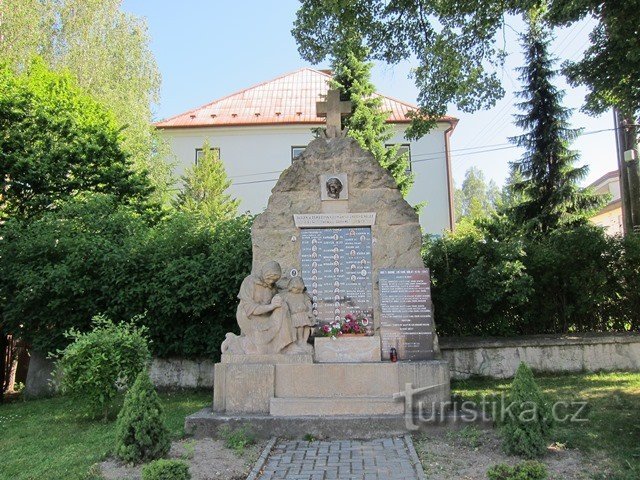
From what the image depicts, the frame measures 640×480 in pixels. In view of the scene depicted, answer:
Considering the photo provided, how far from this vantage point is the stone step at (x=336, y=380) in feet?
22.5

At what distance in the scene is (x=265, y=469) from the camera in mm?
5234

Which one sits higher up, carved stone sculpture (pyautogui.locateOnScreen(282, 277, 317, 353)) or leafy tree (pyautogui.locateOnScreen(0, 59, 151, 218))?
leafy tree (pyautogui.locateOnScreen(0, 59, 151, 218))

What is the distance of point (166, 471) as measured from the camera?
4367 mm

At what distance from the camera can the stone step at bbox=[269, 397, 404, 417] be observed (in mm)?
6715

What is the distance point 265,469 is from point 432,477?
1.65 metres

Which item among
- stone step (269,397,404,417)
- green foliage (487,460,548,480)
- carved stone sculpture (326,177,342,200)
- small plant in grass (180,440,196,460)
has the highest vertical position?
carved stone sculpture (326,177,342,200)

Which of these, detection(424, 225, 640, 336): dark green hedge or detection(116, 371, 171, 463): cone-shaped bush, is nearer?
detection(116, 371, 171, 463): cone-shaped bush

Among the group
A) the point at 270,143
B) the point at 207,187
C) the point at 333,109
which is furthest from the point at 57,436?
the point at 270,143

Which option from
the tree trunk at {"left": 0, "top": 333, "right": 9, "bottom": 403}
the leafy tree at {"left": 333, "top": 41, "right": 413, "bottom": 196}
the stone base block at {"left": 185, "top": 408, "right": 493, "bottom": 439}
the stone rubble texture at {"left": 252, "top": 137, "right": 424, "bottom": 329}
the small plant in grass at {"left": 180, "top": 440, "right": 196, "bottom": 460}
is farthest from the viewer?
the leafy tree at {"left": 333, "top": 41, "right": 413, "bottom": 196}

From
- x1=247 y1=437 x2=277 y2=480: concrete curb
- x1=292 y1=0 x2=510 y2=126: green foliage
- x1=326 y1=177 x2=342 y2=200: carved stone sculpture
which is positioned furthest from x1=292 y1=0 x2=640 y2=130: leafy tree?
x1=247 y1=437 x2=277 y2=480: concrete curb

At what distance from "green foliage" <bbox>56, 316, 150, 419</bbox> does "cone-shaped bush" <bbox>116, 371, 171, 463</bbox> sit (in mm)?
2215

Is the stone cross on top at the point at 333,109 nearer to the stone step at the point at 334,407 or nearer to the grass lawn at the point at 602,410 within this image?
the stone step at the point at 334,407

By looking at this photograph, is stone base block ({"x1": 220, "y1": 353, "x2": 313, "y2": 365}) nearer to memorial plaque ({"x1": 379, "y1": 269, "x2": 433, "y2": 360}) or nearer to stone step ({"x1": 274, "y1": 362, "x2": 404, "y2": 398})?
stone step ({"x1": 274, "y1": 362, "x2": 404, "y2": 398})

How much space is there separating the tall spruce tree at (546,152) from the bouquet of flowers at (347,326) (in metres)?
8.37
